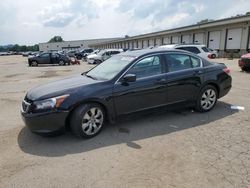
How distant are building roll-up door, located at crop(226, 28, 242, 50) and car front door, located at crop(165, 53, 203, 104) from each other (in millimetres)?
24988

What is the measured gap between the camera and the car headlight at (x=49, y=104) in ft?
13.6

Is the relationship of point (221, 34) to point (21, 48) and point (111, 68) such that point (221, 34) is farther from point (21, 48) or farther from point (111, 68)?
point (21, 48)

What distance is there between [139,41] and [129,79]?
53.2 m

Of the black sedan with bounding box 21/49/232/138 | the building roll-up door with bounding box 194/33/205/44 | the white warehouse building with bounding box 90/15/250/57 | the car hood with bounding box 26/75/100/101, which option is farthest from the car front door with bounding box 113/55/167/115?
the building roll-up door with bounding box 194/33/205/44

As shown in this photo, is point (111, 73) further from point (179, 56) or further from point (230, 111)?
point (230, 111)

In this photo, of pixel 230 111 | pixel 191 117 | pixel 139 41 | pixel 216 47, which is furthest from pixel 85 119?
pixel 139 41

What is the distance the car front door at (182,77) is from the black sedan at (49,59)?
2163 centimetres

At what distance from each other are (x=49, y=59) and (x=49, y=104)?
2315 centimetres

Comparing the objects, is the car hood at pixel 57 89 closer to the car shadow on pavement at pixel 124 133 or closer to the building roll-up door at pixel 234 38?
the car shadow on pavement at pixel 124 133

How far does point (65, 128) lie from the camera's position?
4.31 meters

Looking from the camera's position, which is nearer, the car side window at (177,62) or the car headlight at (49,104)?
the car headlight at (49,104)

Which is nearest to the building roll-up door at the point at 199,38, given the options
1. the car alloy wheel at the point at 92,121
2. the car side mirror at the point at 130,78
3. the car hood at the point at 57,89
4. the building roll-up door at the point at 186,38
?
the building roll-up door at the point at 186,38

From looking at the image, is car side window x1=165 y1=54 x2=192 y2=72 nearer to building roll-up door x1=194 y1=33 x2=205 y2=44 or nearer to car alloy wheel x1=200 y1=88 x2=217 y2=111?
car alloy wheel x1=200 y1=88 x2=217 y2=111

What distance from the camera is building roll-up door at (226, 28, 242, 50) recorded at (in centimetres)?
2730
